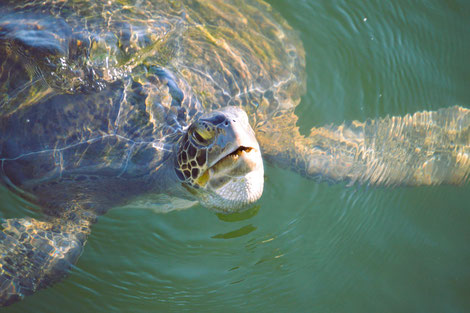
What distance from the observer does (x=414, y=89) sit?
420cm

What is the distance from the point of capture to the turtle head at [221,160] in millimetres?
2363

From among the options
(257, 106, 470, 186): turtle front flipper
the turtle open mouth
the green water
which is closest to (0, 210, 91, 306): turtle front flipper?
the green water

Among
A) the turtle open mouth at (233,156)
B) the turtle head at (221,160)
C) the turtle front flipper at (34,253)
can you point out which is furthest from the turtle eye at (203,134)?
the turtle front flipper at (34,253)

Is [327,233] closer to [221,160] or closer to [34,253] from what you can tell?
[221,160]

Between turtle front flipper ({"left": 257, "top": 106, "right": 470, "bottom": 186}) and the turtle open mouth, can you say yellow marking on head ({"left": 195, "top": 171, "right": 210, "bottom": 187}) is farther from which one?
turtle front flipper ({"left": 257, "top": 106, "right": 470, "bottom": 186})

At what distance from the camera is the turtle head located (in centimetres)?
236

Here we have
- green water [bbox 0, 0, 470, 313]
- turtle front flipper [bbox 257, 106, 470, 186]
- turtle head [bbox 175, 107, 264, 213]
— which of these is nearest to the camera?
turtle head [bbox 175, 107, 264, 213]

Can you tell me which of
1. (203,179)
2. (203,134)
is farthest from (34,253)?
(203,134)

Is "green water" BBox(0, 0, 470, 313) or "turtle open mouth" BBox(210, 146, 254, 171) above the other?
"turtle open mouth" BBox(210, 146, 254, 171)

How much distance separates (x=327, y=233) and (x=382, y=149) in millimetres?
1137

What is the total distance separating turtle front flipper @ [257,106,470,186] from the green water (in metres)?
0.15

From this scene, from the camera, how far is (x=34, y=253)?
9.05 feet

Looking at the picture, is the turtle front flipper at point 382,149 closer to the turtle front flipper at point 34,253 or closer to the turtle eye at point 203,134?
the turtle eye at point 203,134

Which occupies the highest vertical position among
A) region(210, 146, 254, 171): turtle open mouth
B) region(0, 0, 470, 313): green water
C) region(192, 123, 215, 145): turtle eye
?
region(192, 123, 215, 145): turtle eye
